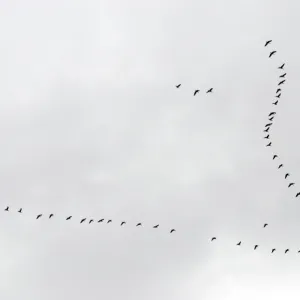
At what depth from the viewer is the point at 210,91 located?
175750 millimetres
